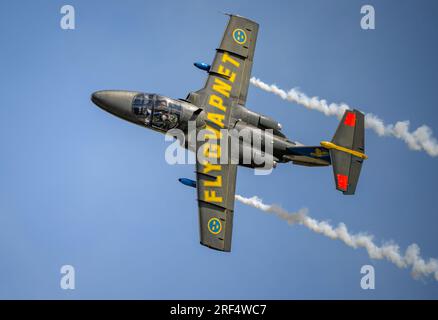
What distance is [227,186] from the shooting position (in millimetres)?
47688

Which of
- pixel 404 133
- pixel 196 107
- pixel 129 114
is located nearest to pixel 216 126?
pixel 196 107

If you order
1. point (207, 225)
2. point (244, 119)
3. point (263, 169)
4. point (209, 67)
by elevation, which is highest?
point (209, 67)

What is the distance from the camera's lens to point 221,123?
159 feet

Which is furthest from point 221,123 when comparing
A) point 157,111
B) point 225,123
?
point 157,111

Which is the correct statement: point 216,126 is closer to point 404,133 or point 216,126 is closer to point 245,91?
point 245,91

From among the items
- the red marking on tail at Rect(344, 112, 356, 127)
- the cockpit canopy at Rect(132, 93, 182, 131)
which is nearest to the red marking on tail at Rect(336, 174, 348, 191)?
the red marking on tail at Rect(344, 112, 356, 127)

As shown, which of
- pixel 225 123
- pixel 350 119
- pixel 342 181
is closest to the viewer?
pixel 342 181

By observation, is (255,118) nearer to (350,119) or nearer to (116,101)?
(350,119)

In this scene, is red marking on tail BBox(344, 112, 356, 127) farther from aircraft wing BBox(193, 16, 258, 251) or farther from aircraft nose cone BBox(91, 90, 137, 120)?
aircraft nose cone BBox(91, 90, 137, 120)

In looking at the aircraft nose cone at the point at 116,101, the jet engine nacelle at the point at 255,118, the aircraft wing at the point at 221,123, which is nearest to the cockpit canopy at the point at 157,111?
the aircraft nose cone at the point at 116,101

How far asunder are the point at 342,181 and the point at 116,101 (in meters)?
13.3

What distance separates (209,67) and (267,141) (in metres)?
5.45

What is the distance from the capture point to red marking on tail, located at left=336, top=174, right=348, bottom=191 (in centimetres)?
4747

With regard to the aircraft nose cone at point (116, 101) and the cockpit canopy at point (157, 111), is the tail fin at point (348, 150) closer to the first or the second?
the cockpit canopy at point (157, 111)
